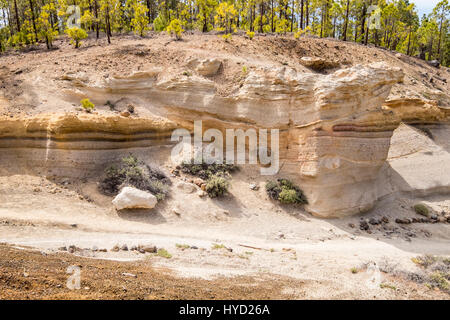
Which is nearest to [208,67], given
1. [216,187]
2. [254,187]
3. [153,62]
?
[153,62]

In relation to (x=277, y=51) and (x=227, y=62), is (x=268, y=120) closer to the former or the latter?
(x=227, y=62)

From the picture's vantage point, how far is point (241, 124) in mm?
16047

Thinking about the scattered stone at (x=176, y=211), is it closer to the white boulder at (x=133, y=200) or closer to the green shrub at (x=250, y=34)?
the white boulder at (x=133, y=200)

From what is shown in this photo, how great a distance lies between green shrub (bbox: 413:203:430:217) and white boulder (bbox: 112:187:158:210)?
1300 cm

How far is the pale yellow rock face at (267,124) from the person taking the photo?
507 inches

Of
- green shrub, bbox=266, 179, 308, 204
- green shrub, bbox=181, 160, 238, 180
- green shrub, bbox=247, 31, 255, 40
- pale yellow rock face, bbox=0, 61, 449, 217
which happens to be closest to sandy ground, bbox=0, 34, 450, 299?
green shrub, bbox=266, 179, 308, 204

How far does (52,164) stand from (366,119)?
1401 cm

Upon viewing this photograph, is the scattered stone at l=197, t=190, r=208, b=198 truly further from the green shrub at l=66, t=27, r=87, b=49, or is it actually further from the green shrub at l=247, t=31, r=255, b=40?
the green shrub at l=247, t=31, r=255, b=40

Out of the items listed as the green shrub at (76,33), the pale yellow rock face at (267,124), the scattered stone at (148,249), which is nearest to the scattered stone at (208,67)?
the pale yellow rock face at (267,124)

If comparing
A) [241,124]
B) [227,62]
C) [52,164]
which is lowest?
[52,164]

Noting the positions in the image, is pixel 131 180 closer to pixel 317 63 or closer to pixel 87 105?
pixel 87 105

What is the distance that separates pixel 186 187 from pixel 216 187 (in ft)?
4.42

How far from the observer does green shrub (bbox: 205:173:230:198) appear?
1385 centimetres
